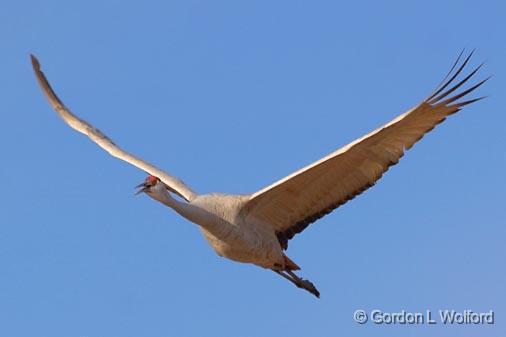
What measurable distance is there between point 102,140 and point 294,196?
4.13 metres

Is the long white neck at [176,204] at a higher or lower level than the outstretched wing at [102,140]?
lower

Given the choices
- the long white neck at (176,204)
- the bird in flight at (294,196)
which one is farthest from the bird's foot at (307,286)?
the long white neck at (176,204)

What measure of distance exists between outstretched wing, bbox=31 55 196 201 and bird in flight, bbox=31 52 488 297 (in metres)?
0.03

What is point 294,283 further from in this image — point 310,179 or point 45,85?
point 45,85

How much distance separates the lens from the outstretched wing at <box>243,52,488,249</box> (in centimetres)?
1688

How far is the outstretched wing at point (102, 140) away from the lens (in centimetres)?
1923

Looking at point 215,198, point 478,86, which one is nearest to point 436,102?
point 478,86

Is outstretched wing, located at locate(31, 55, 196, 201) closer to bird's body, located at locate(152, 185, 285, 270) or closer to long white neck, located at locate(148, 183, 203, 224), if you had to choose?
bird's body, located at locate(152, 185, 285, 270)

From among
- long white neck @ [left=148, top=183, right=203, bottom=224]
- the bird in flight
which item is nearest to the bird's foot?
the bird in flight

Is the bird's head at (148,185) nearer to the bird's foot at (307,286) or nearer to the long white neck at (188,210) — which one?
the long white neck at (188,210)

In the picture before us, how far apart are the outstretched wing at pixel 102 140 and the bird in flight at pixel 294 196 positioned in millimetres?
34

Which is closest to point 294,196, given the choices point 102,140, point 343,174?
point 343,174

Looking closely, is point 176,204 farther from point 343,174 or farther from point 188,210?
point 343,174

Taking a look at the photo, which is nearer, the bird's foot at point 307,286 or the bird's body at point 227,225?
the bird's body at point 227,225
